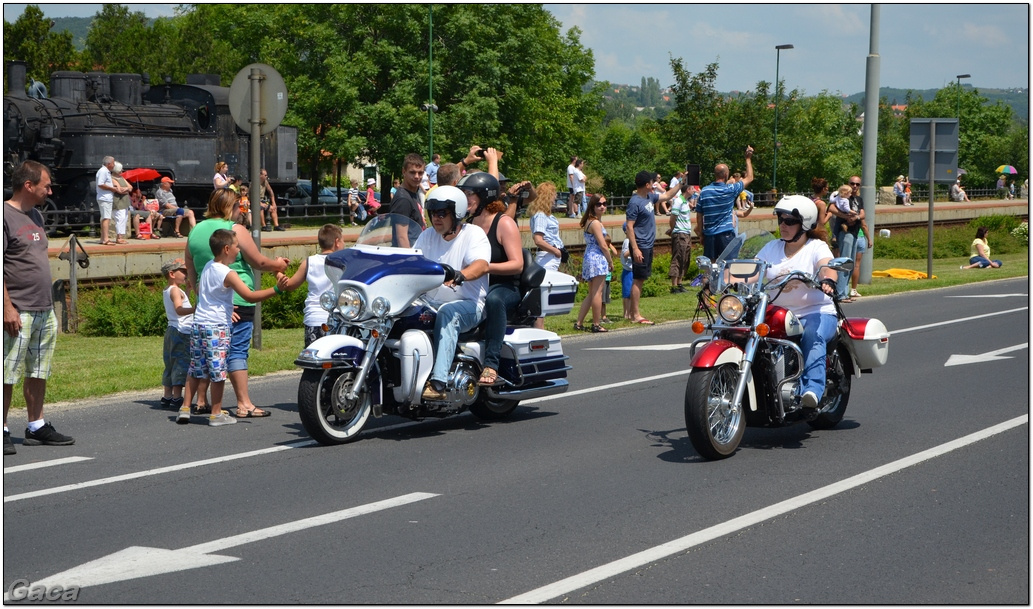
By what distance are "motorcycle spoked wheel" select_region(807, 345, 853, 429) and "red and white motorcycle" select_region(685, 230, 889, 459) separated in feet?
0.72

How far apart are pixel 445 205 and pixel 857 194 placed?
45.3ft

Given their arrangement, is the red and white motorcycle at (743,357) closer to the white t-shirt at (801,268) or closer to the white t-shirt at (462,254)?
the white t-shirt at (801,268)

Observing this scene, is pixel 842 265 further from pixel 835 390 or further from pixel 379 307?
pixel 379 307

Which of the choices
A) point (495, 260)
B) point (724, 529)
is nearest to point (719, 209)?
point (495, 260)

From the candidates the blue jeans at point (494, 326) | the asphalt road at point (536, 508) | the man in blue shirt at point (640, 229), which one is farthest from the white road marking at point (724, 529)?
the man in blue shirt at point (640, 229)

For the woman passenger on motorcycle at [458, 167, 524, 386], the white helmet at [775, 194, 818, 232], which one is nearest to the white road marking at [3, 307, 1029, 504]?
the woman passenger on motorcycle at [458, 167, 524, 386]

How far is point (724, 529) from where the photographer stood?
255 inches

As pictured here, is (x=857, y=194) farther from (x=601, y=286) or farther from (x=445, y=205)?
(x=445, y=205)

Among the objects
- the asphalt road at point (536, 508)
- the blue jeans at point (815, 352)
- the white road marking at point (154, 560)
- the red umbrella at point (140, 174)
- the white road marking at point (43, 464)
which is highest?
the red umbrella at point (140, 174)

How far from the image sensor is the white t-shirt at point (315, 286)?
10.1 metres

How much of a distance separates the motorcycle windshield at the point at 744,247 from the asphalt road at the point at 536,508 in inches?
51.7

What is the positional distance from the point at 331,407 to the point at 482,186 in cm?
218

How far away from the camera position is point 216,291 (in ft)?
30.9

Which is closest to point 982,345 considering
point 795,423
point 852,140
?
point 795,423
